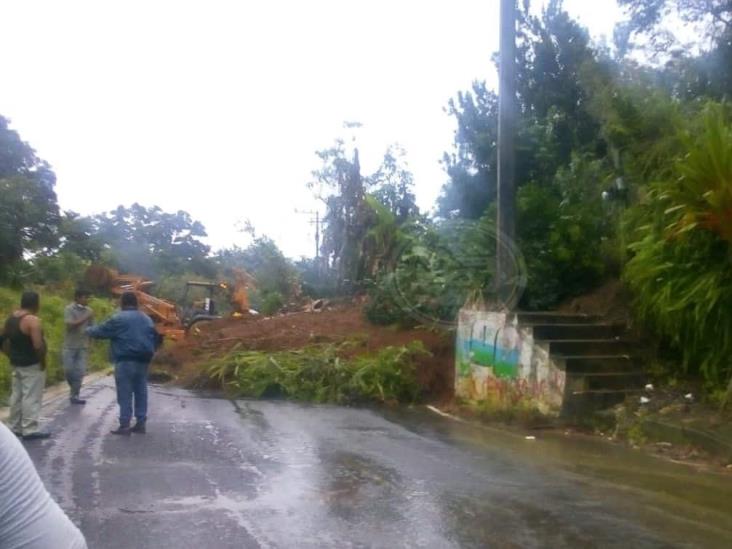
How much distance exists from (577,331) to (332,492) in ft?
22.7

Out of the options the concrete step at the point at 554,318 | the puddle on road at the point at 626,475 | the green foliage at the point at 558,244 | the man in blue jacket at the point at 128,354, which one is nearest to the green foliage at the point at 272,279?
the green foliage at the point at 558,244

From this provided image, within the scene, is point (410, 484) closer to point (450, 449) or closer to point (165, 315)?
point (450, 449)

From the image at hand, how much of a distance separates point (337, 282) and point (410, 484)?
1876cm

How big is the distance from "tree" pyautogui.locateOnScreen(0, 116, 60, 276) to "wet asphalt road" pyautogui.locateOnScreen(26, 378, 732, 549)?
596 inches

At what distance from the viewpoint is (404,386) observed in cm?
1628

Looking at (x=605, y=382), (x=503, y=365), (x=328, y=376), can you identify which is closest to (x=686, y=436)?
(x=605, y=382)

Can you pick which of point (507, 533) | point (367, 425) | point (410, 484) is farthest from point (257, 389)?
point (507, 533)

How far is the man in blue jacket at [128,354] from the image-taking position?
1132 cm

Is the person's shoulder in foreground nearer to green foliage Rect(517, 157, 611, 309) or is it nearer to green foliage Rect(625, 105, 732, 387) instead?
green foliage Rect(625, 105, 732, 387)

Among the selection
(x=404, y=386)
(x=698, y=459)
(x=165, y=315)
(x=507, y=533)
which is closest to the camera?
(x=507, y=533)

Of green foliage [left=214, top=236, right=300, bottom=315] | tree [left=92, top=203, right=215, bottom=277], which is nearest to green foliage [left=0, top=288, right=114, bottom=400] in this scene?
green foliage [left=214, top=236, right=300, bottom=315]

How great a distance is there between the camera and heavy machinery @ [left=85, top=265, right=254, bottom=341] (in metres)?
26.8

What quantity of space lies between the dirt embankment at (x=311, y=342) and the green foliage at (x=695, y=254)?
4486 millimetres

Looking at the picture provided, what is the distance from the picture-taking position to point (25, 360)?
1057cm
